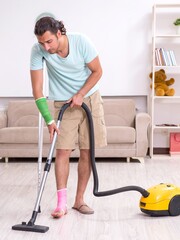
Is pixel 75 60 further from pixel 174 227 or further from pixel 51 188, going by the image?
pixel 51 188

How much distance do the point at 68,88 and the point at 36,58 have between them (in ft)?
0.88

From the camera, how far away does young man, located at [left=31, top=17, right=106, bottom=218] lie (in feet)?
10.00

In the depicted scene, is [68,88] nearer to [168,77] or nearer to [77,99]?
[77,99]

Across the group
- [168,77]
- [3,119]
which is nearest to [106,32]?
[168,77]

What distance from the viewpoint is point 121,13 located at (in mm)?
6207

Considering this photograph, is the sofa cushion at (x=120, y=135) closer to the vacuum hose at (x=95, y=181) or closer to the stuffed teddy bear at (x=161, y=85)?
the stuffed teddy bear at (x=161, y=85)

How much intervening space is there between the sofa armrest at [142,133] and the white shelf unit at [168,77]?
0.32 meters

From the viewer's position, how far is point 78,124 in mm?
3295

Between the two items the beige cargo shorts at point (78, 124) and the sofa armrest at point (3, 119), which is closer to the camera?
the beige cargo shorts at point (78, 124)

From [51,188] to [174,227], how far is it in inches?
55.2

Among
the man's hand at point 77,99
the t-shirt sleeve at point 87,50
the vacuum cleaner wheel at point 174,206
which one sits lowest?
the vacuum cleaner wheel at point 174,206

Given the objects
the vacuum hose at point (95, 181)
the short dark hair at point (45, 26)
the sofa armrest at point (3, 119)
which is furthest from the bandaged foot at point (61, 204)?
the sofa armrest at point (3, 119)

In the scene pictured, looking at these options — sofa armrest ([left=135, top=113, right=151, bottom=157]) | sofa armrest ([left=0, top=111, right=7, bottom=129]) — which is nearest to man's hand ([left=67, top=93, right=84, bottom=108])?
sofa armrest ([left=135, top=113, right=151, bottom=157])

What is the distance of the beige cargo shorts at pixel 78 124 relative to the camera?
325 centimetres
